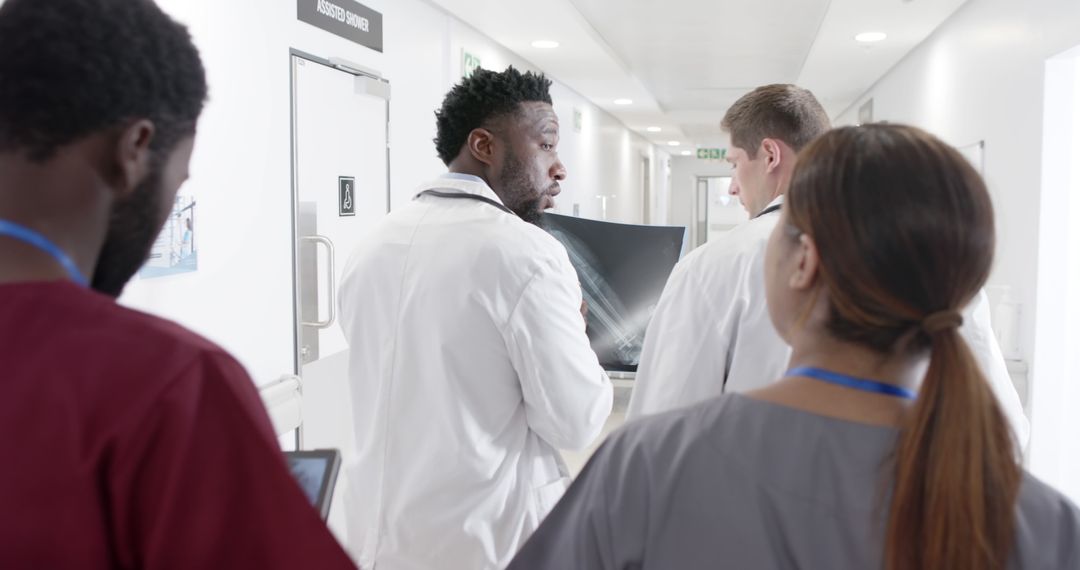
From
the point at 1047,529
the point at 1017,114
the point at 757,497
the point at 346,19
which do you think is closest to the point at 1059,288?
the point at 1017,114

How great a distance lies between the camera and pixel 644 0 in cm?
527

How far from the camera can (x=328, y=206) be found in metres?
3.52

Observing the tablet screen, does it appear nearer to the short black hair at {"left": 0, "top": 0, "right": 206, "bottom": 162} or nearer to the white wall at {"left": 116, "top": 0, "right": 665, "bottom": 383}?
the short black hair at {"left": 0, "top": 0, "right": 206, "bottom": 162}

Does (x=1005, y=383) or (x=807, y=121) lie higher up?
(x=807, y=121)

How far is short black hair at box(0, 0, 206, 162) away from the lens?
67cm

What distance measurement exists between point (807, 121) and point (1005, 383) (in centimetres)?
67

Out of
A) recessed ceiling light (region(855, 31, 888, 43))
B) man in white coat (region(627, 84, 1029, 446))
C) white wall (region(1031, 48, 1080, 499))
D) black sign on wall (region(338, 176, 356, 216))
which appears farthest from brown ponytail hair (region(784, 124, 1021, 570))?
recessed ceiling light (region(855, 31, 888, 43))

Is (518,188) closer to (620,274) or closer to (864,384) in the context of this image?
(620,274)

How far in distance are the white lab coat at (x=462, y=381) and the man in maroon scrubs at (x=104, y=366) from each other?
97cm

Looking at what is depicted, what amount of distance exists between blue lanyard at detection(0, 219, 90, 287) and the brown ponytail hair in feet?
2.21

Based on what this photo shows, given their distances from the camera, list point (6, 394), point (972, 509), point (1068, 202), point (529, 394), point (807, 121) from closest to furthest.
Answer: point (6, 394) < point (972, 509) < point (529, 394) < point (807, 121) < point (1068, 202)

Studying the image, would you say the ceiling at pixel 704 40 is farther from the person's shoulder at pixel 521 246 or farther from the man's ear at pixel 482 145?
the person's shoulder at pixel 521 246

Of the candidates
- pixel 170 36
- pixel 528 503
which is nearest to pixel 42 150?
pixel 170 36

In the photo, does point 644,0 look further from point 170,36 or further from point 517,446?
point 170,36
